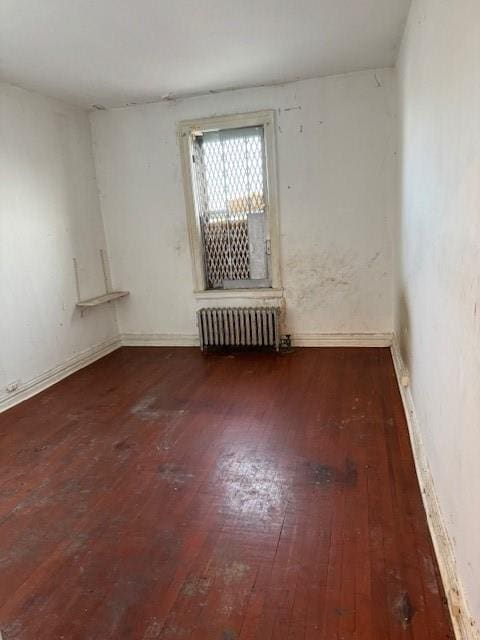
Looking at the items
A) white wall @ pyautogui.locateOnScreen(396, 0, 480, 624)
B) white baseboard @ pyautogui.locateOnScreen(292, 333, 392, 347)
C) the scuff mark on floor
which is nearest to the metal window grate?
white baseboard @ pyautogui.locateOnScreen(292, 333, 392, 347)

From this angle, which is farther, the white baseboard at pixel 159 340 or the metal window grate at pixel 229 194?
the white baseboard at pixel 159 340

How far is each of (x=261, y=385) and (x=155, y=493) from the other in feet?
5.06

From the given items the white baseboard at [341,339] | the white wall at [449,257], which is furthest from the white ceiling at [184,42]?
the white baseboard at [341,339]

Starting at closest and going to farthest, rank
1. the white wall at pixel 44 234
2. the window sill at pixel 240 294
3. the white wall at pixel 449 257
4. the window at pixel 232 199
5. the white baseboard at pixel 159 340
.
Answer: the white wall at pixel 449 257
the white wall at pixel 44 234
the window at pixel 232 199
the window sill at pixel 240 294
the white baseboard at pixel 159 340

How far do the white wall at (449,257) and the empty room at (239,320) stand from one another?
18 millimetres

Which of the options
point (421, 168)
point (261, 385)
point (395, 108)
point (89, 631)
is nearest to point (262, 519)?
point (89, 631)

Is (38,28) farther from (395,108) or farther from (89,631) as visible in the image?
(89,631)

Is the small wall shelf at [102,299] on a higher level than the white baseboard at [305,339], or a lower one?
higher

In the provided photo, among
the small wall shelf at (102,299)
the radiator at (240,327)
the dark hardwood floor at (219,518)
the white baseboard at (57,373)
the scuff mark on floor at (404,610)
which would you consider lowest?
the dark hardwood floor at (219,518)

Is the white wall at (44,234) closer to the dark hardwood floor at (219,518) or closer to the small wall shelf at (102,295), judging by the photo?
the small wall shelf at (102,295)

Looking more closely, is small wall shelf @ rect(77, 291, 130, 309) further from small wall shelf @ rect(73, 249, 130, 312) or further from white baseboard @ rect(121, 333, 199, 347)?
white baseboard @ rect(121, 333, 199, 347)

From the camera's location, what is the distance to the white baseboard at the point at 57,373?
358 centimetres

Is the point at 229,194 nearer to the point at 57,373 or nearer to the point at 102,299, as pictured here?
the point at 102,299

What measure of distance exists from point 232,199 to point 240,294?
0.98 m
